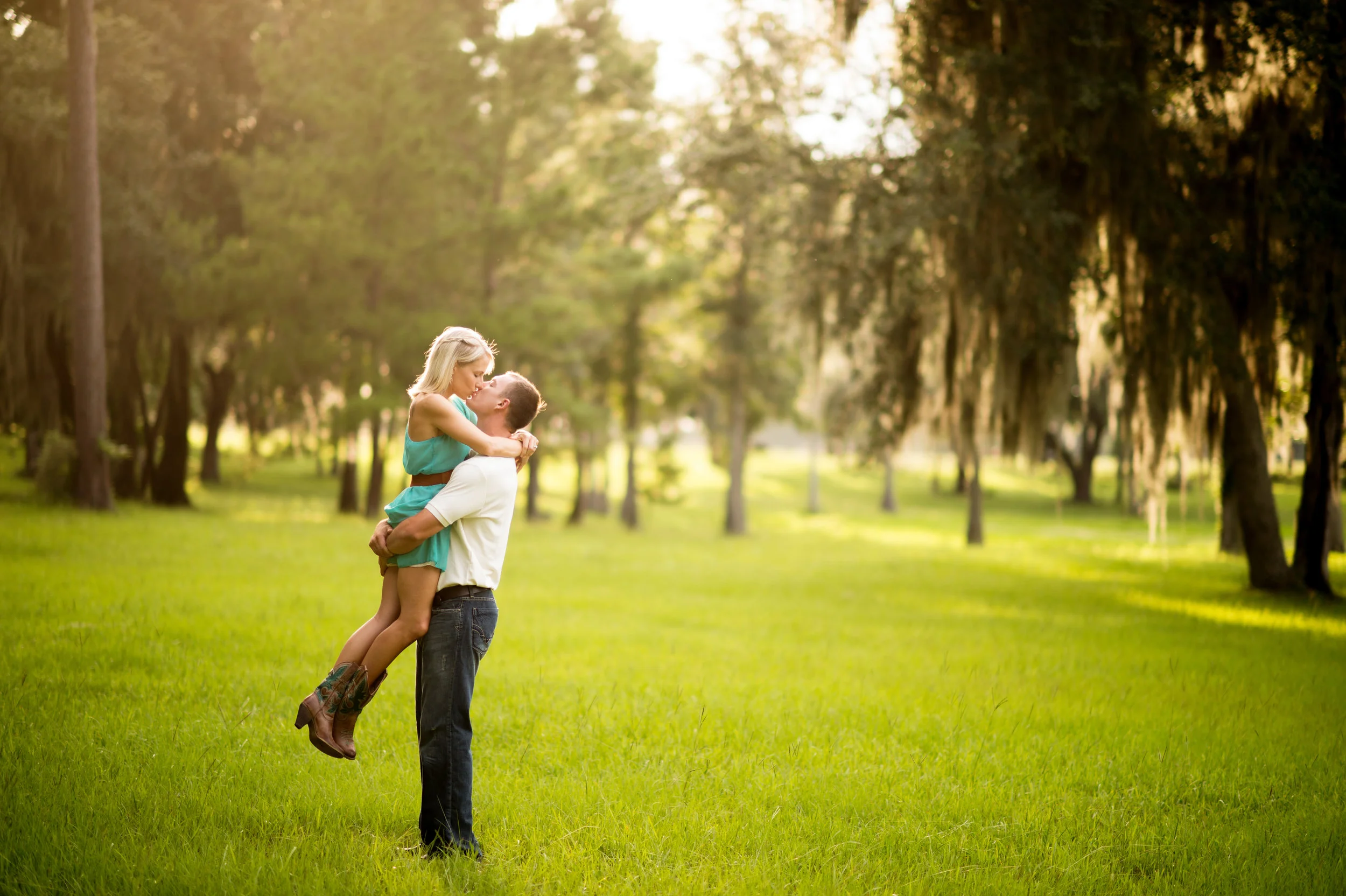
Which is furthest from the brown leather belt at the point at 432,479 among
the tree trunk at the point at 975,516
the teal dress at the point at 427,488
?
the tree trunk at the point at 975,516

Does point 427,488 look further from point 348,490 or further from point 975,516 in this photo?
point 975,516

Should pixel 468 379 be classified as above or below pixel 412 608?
above

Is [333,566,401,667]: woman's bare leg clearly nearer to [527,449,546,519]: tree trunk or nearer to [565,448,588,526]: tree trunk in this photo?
[565,448,588,526]: tree trunk

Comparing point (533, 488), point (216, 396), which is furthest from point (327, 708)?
point (533, 488)

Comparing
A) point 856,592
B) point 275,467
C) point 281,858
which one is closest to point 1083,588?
point 856,592

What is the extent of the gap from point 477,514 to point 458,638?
0.52m

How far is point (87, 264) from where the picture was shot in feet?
53.8

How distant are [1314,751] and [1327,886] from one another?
248cm


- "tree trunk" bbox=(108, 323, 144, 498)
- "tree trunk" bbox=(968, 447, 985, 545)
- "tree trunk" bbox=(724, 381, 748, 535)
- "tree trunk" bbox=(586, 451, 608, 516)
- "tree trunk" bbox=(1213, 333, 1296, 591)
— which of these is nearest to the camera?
"tree trunk" bbox=(1213, 333, 1296, 591)

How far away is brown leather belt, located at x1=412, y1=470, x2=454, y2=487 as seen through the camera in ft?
13.9

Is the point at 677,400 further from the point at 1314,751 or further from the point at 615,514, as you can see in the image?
the point at 1314,751

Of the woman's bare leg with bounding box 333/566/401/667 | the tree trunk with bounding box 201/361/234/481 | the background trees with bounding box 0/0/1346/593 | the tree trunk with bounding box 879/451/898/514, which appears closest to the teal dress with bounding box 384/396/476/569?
the woman's bare leg with bounding box 333/566/401/667

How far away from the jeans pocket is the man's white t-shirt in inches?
4.2

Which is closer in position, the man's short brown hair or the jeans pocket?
the jeans pocket
